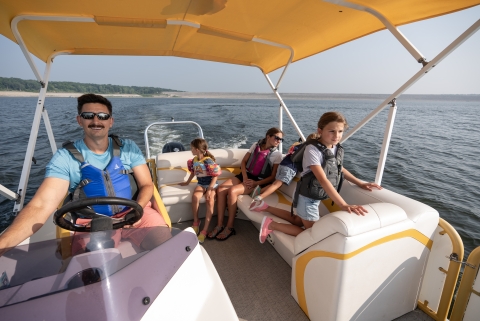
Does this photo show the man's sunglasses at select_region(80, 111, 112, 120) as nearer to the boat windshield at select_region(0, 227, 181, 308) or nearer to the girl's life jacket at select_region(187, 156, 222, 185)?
the boat windshield at select_region(0, 227, 181, 308)

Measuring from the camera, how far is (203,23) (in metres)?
2.53

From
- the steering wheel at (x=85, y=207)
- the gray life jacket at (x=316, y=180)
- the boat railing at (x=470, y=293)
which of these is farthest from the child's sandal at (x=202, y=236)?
the boat railing at (x=470, y=293)

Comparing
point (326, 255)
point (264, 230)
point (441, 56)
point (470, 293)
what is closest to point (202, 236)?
point (264, 230)

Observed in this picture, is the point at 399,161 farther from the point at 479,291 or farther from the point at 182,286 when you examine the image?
the point at 182,286

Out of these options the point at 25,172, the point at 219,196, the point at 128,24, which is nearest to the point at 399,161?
the point at 219,196

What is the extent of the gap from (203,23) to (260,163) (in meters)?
1.70

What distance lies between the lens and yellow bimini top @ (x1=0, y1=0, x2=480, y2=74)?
196 cm

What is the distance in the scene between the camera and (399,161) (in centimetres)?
873

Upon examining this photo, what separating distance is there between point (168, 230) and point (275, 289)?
143 cm

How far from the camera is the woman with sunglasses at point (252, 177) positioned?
2971 mm

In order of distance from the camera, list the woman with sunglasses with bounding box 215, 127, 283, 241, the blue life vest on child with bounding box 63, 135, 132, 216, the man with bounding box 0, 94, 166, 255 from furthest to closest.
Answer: the woman with sunglasses with bounding box 215, 127, 283, 241
the blue life vest on child with bounding box 63, 135, 132, 216
the man with bounding box 0, 94, 166, 255

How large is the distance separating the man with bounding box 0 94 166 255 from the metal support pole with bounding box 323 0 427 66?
1.95 m

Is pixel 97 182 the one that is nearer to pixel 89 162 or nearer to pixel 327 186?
pixel 89 162

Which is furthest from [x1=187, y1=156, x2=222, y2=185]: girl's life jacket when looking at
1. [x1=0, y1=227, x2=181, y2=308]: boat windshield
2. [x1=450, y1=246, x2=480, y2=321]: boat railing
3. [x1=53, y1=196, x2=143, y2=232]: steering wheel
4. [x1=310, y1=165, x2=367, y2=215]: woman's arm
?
[x1=450, y1=246, x2=480, y2=321]: boat railing
